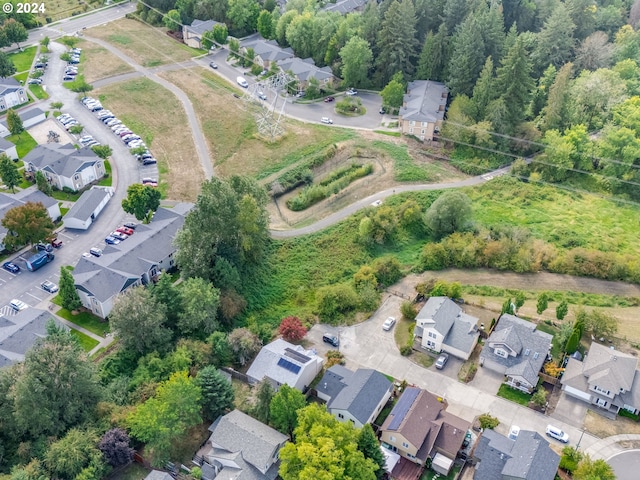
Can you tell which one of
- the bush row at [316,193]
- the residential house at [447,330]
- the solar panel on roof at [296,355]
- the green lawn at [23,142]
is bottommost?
the solar panel on roof at [296,355]

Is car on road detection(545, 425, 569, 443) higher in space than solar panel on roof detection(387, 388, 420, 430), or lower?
higher

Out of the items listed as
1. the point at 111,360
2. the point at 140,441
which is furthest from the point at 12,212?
the point at 140,441

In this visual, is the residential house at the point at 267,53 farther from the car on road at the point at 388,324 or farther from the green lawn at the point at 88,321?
the car on road at the point at 388,324

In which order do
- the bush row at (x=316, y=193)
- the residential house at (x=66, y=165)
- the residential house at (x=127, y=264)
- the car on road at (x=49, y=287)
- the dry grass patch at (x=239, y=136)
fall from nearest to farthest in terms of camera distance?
the residential house at (x=127, y=264), the car on road at (x=49, y=287), the residential house at (x=66, y=165), the bush row at (x=316, y=193), the dry grass patch at (x=239, y=136)

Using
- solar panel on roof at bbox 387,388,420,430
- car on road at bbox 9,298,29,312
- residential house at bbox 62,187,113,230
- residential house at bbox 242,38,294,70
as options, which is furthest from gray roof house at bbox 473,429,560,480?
residential house at bbox 242,38,294,70

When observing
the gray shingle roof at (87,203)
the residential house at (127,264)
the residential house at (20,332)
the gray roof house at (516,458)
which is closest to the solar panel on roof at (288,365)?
the gray roof house at (516,458)

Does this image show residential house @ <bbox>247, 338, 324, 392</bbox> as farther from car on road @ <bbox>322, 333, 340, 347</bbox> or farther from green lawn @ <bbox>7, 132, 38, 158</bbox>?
green lawn @ <bbox>7, 132, 38, 158</bbox>
